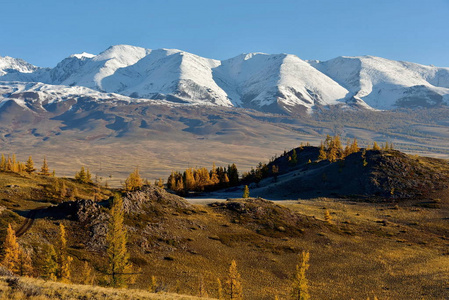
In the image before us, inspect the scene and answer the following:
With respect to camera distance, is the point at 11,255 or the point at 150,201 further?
the point at 150,201

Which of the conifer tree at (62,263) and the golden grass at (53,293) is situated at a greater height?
the golden grass at (53,293)

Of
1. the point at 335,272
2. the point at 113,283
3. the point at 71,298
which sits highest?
the point at 71,298

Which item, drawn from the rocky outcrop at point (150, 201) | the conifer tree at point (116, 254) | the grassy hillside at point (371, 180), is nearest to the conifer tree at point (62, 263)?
the conifer tree at point (116, 254)

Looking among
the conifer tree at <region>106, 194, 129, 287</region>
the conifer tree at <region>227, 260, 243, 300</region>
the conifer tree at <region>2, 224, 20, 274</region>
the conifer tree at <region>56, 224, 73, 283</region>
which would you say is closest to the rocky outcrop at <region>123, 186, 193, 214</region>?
the conifer tree at <region>56, 224, 73, 283</region>

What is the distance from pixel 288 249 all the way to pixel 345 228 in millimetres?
25989

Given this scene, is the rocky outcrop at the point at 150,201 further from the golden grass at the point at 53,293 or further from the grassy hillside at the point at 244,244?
the golden grass at the point at 53,293

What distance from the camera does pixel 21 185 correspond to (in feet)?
283

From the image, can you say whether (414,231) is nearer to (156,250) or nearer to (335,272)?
(335,272)

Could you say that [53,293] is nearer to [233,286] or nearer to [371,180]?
[233,286]

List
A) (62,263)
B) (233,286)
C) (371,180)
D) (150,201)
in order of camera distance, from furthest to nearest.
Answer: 1. (371,180)
2. (150,201)
3. (233,286)
4. (62,263)

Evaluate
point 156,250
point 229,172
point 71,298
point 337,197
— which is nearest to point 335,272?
point 156,250

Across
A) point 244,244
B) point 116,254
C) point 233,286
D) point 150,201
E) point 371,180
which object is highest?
point 371,180

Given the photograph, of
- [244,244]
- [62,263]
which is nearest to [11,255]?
[62,263]

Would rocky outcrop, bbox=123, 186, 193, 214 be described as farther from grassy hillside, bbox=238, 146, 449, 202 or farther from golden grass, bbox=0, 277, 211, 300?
grassy hillside, bbox=238, 146, 449, 202
